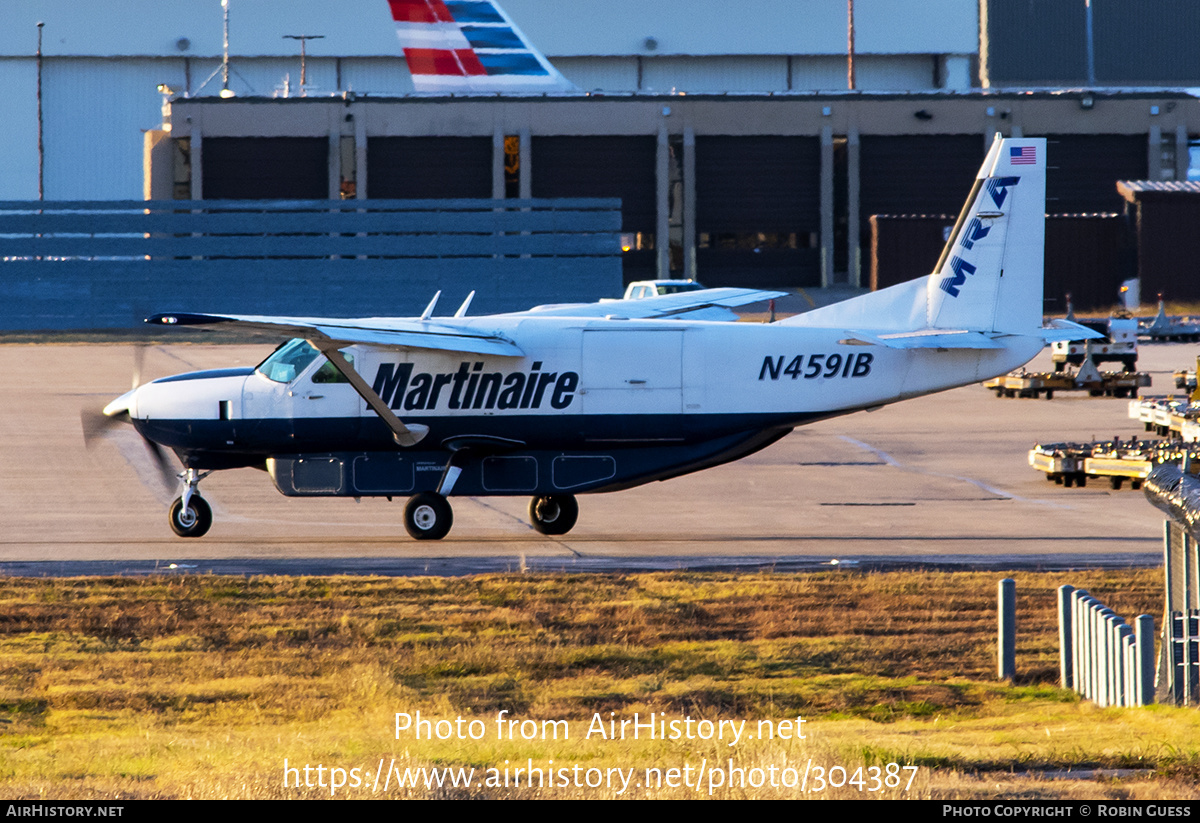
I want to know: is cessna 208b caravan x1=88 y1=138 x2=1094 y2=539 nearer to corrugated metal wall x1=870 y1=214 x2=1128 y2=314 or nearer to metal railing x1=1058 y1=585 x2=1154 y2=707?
metal railing x1=1058 y1=585 x2=1154 y2=707

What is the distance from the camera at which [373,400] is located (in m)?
16.0

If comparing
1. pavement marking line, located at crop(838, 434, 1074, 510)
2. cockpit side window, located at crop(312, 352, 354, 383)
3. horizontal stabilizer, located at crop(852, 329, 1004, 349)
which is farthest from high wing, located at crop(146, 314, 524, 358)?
pavement marking line, located at crop(838, 434, 1074, 510)

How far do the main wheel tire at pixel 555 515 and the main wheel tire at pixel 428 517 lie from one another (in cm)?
108

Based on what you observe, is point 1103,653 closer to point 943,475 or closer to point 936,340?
point 936,340

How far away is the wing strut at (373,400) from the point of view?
15875 millimetres

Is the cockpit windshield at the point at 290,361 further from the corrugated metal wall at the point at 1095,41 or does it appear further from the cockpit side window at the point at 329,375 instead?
the corrugated metal wall at the point at 1095,41

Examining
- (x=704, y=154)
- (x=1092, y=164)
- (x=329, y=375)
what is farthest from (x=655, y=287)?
(x=329, y=375)

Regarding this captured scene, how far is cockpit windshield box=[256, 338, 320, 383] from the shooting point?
16.7m

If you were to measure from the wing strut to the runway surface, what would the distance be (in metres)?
1.13

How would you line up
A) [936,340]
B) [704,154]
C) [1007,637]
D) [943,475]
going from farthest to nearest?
[704,154]
[943,475]
[936,340]
[1007,637]

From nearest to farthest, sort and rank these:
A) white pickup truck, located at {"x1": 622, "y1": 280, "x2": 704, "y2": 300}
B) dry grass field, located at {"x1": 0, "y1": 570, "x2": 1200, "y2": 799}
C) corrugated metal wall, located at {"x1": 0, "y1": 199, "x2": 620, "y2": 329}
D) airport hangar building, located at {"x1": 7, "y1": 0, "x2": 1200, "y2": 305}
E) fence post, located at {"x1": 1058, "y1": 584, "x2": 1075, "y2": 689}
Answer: dry grass field, located at {"x1": 0, "y1": 570, "x2": 1200, "y2": 799}, fence post, located at {"x1": 1058, "y1": 584, "x2": 1075, "y2": 689}, white pickup truck, located at {"x1": 622, "y1": 280, "x2": 704, "y2": 300}, corrugated metal wall, located at {"x1": 0, "y1": 199, "x2": 620, "y2": 329}, airport hangar building, located at {"x1": 7, "y1": 0, "x2": 1200, "y2": 305}

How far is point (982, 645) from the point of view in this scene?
1092cm

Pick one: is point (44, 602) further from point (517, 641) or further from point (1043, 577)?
point (1043, 577)

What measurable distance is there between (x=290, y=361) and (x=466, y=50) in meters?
Result: 52.8
